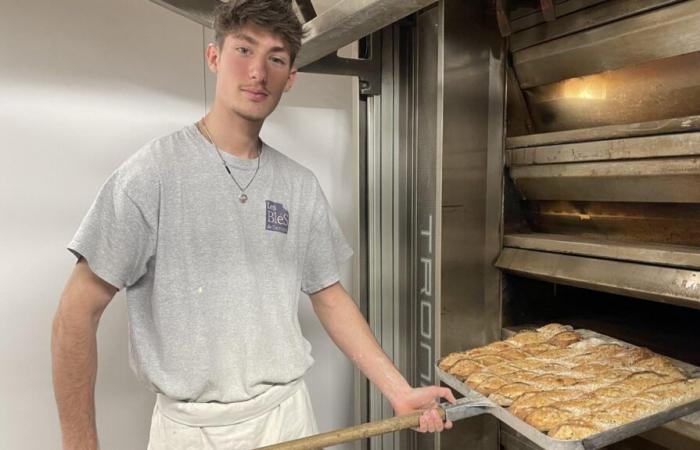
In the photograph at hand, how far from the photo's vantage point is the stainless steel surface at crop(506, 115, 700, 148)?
3.52 ft

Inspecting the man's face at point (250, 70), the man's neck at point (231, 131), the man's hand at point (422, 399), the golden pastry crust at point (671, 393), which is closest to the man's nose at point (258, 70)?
the man's face at point (250, 70)

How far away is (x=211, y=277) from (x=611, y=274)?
96 centimetres

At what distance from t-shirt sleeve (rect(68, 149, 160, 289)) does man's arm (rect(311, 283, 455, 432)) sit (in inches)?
20.8

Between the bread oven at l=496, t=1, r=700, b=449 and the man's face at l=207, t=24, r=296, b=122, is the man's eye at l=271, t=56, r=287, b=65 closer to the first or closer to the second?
the man's face at l=207, t=24, r=296, b=122

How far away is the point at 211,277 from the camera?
116 centimetres

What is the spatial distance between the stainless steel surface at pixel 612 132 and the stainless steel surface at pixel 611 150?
0.5 inches

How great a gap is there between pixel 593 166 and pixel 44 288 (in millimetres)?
1710

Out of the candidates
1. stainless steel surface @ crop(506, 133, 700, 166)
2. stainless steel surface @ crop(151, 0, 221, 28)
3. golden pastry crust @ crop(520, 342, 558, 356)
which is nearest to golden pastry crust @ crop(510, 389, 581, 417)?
golden pastry crust @ crop(520, 342, 558, 356)

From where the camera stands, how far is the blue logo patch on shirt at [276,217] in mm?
1252

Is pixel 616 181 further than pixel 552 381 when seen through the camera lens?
Yes

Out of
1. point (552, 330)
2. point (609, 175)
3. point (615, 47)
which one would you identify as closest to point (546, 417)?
point (552, 330)

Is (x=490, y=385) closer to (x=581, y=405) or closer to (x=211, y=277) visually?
(x=581, y=405)

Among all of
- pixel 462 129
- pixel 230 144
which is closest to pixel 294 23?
pixel 230 144

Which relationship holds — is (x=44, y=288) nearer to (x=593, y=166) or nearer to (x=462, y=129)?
(x=462, y=129)
